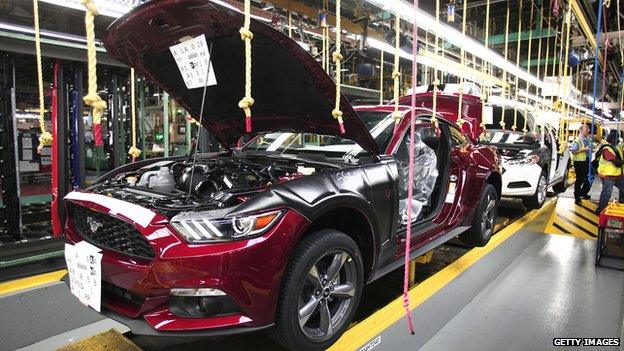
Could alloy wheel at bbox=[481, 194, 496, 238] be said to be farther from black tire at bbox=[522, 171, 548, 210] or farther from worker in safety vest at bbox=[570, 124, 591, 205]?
worker in safety vest at bbox=[570, 124, 591, 205]

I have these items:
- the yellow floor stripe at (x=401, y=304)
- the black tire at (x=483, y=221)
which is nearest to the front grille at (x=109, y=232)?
the yellow floor stripe at (x=401, y=304)

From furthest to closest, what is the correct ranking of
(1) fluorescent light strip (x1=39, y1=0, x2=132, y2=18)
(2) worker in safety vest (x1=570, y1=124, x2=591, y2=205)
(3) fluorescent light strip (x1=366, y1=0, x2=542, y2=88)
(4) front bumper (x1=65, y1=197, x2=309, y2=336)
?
(2) worker in safety vest (x1=570, y1=124, x2=591, y2=205) < (3) fluorescent light strip (x1=366, y1=0, x2=542, y2=88) < (1) fluorescent light strip (x1=39, y1=0, x2=132, y2=18) < (4) front bumper (x1=65, y1=197, x2=309, y2=336)

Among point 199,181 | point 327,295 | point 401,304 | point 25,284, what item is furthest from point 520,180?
point 25,284

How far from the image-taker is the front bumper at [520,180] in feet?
17.5

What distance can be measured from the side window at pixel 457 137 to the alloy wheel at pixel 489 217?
65 cm

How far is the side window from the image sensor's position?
138 inches

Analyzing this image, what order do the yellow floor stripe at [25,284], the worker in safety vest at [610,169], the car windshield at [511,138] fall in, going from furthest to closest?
the worker in safety vest at [610,169] < the car windshield at [511,138] < the yellow floor stripe at [25,284]

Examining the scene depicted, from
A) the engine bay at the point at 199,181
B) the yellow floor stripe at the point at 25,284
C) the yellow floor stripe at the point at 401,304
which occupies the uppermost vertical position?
the engine bay at the point at 199,181

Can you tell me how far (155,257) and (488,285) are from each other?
3496 mm

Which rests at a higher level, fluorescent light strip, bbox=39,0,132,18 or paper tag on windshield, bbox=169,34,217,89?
fluorescent light strip, bbox=39,0,132,18

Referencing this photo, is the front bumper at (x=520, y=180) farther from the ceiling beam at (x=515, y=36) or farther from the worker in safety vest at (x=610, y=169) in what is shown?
the ceiling beam at (x=515, y=36)

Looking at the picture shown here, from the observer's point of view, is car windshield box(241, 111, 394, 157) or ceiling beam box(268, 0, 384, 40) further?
ceiling beam box(268, 0, 384, 40)

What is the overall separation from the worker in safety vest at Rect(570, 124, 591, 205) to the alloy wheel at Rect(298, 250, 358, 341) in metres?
7.11

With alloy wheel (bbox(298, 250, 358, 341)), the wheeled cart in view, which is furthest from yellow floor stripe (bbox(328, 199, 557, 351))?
the wheeled cart
